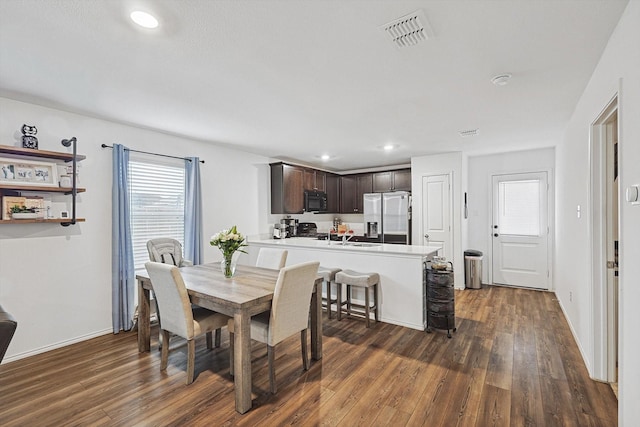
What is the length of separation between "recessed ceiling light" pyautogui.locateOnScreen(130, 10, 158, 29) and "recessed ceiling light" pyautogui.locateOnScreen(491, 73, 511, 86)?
2496mm

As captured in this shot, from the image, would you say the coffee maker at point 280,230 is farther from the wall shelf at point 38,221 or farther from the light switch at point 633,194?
the light switch at point 633,194

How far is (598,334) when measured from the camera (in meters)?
2.44

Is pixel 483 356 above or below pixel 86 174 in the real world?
below

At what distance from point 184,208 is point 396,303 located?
10.5 ft

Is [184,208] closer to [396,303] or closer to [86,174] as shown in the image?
[86,174]

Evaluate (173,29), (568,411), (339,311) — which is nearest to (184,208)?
(339,311)

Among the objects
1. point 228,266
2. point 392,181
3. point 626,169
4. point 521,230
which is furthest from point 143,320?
point 521,230

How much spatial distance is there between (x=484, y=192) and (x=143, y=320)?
5.80 m

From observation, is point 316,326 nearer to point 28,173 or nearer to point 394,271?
point 394,271

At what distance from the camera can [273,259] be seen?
3.67 metres

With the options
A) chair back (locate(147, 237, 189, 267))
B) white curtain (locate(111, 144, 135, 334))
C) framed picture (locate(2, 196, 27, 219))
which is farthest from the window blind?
framed picture (locate(2, 196, 27, 219))

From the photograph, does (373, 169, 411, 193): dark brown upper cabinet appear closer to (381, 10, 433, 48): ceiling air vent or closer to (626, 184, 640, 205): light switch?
(381, 10, 433, 48): ceiling air vent

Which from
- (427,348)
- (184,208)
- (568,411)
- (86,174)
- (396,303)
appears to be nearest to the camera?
(568,411)

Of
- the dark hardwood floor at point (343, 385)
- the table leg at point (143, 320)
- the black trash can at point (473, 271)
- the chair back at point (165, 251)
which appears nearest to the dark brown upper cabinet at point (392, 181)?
the black trash can at point (473, 271)
